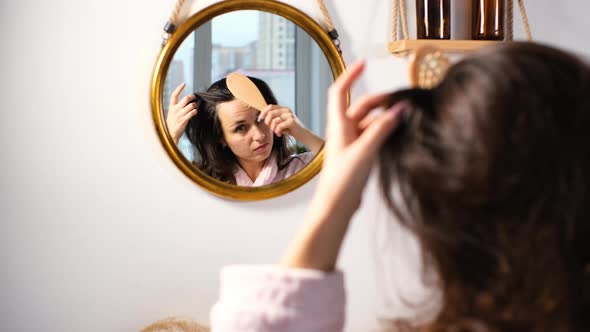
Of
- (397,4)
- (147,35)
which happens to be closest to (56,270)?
(147,35)

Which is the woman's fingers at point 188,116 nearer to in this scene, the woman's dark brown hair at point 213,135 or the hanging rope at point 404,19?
the woman's dark brown hair at point 213,135

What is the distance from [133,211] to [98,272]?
0.49 feet

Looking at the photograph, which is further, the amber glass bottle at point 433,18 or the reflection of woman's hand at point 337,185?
the amber glass bottle at point 433,18

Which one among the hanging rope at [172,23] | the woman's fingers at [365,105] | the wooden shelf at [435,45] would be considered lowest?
the woman's fingers at [365,105]

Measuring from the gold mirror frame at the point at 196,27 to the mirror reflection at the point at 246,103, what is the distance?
0.5 inches

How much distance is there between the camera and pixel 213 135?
1605mm

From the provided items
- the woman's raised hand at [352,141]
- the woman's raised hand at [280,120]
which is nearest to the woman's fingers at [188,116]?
the woman's raised hand at [280,120]

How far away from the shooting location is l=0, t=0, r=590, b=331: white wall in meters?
1.55

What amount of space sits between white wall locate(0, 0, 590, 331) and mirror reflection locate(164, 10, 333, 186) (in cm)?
6

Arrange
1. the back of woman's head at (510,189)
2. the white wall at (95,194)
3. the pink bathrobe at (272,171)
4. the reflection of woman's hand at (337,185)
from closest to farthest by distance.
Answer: the back of woman's head at (510,189) → the reflection of woman's hand at (337,185) → the white wall at (95,194) → the pink bathrobe at (272,171)

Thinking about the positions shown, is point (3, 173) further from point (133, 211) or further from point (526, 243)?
point (526, 243)

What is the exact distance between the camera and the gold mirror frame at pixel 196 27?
62.2 inches

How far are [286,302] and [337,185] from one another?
0.38 ft

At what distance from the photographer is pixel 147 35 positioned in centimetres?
160
